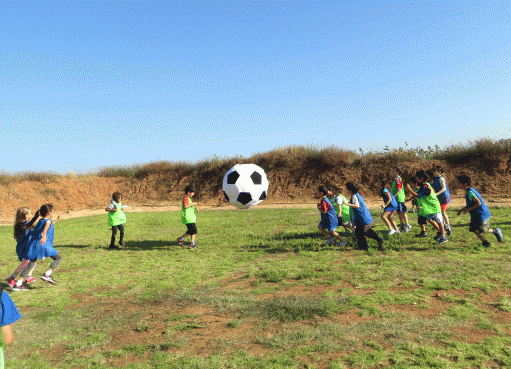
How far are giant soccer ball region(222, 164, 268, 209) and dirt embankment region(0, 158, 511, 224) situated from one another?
51.7 feet

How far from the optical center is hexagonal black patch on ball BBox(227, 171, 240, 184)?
9106 millimetres

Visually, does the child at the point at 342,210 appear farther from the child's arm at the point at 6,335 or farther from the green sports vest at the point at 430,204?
the child's arm at the point at 6,335

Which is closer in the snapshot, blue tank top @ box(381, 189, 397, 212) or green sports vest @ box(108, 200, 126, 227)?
blue tank top @ box(381, 189, 397, 212)

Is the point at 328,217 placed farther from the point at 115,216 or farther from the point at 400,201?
the point at 115,216

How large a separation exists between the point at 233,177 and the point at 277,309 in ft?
15.5

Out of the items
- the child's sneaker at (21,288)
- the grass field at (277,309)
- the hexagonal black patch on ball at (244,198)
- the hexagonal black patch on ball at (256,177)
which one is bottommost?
the grass field at (277,309)

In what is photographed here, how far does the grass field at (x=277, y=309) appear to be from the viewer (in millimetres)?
3701

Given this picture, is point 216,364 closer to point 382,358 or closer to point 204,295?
point 382,358

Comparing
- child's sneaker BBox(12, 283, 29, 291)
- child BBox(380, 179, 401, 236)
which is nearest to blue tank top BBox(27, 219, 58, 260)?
child's sneaker BBox(12, 283, 29, 291)

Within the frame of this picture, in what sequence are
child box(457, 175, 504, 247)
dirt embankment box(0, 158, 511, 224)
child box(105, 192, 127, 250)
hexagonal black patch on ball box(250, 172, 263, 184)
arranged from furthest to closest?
dirt embankment box(0, 158, 511, 224) → child box(105, 192, 127, 250) → hexagonal black patch on ball box(250, 172, 263, 184) → child box(457, 175, 504, 247)

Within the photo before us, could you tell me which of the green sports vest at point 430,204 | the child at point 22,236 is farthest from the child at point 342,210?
the child at point 22,236

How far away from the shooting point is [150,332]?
4.47 metres

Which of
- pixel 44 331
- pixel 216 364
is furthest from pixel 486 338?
pixel 44 331

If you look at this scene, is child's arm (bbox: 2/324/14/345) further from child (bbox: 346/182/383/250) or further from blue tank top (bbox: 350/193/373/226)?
blue tank top (bbox: 350/193/373/226)
